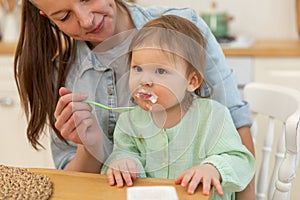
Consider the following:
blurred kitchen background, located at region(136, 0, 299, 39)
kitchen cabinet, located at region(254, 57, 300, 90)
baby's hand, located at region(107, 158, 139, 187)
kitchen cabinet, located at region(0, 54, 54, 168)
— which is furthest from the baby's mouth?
blurred kitchen background, located at region(136, 0, 299, 39)

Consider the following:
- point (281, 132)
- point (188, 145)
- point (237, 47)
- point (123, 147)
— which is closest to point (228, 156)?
point (188, 145)

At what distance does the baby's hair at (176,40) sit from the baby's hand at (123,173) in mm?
182

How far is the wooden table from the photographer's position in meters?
0.82

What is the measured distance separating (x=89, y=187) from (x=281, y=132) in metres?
0.66

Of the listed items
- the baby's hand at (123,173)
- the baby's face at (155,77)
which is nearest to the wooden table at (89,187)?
the baby's hand at (123,173)

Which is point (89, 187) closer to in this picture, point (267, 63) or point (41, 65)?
point (41, 65)

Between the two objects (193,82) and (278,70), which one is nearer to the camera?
(193,82)

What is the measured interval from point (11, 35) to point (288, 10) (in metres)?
1.29

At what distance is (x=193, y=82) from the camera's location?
2.84ft

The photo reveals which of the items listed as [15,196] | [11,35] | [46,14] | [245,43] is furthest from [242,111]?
[11,35]

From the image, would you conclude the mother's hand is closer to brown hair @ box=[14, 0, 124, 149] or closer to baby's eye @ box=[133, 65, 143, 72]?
baby's eye @ box=[133, 65, 143, 72]

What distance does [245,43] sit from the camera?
2197mm

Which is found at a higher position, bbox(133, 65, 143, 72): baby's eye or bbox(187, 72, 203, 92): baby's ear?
bbox(133, 65, 143, 72): baby's eye

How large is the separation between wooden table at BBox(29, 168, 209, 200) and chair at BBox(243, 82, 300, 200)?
1.08ft
